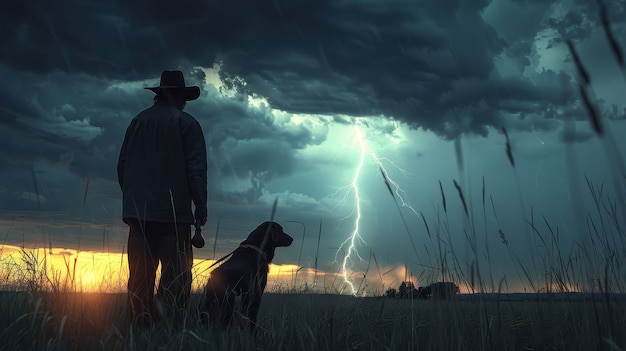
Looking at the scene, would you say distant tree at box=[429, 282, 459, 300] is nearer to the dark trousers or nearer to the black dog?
the black dog

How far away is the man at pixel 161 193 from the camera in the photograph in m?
5.30

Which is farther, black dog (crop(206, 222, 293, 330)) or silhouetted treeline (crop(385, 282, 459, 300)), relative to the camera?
black dog (crop(206, 222, 293, 330))

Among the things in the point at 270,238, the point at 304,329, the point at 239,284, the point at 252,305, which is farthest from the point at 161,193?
the point at 304,329

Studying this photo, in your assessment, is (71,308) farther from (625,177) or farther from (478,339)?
(625,177)

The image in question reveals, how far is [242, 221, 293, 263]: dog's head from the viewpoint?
5.80 m

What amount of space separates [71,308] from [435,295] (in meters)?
2.64

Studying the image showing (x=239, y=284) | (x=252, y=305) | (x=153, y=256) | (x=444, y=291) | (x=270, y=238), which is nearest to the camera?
(x=444, y=291)

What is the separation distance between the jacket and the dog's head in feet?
2.12

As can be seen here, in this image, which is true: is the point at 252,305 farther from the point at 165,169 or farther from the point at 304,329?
the point at 165,169

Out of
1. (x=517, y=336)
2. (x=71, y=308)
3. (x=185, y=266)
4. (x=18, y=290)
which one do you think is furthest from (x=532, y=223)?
(x=18, y=290)

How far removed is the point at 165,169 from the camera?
214 inches

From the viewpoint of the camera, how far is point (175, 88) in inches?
234

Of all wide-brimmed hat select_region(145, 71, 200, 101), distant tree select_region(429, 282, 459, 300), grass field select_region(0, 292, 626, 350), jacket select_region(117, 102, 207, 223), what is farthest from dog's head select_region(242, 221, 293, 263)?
distant tree select_region(429, 282, 459, 300)

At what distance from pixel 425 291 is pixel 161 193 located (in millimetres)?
2692
